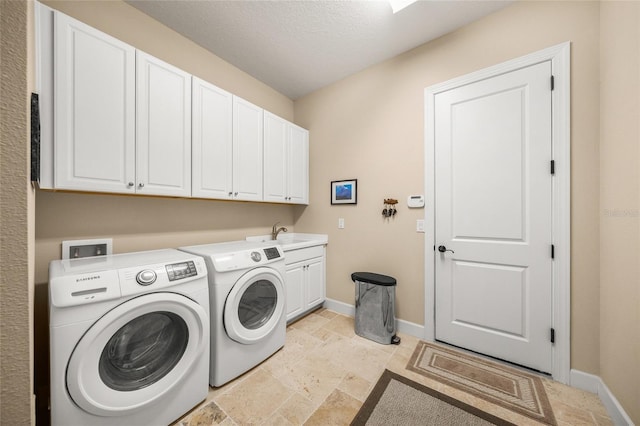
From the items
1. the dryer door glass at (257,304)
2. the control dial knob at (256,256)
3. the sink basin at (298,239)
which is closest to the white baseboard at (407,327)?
the sink basin at (298,239)

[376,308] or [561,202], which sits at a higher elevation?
[561,202]

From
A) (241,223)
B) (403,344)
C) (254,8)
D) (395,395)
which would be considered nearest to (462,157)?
(403,344)

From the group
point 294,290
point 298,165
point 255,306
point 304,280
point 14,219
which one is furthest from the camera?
point 298,165

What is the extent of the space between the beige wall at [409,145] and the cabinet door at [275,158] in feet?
1.50

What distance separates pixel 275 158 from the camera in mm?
2533

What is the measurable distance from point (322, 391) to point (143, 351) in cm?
109

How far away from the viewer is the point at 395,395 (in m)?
1.49

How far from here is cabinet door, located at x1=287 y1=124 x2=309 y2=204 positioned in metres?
2.73

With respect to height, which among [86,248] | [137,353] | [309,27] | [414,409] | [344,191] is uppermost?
[309,27]

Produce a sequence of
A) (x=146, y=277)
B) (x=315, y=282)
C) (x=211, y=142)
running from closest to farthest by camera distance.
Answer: (x=146, y=277) < (x=211, y=142) < (x=315, y=282)

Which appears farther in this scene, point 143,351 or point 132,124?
point 132,124

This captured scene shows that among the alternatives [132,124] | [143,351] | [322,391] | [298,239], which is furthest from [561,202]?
[132,124]

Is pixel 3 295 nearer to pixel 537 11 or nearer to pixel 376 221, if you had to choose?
pixel 376 221

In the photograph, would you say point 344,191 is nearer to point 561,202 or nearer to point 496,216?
point 496,216
